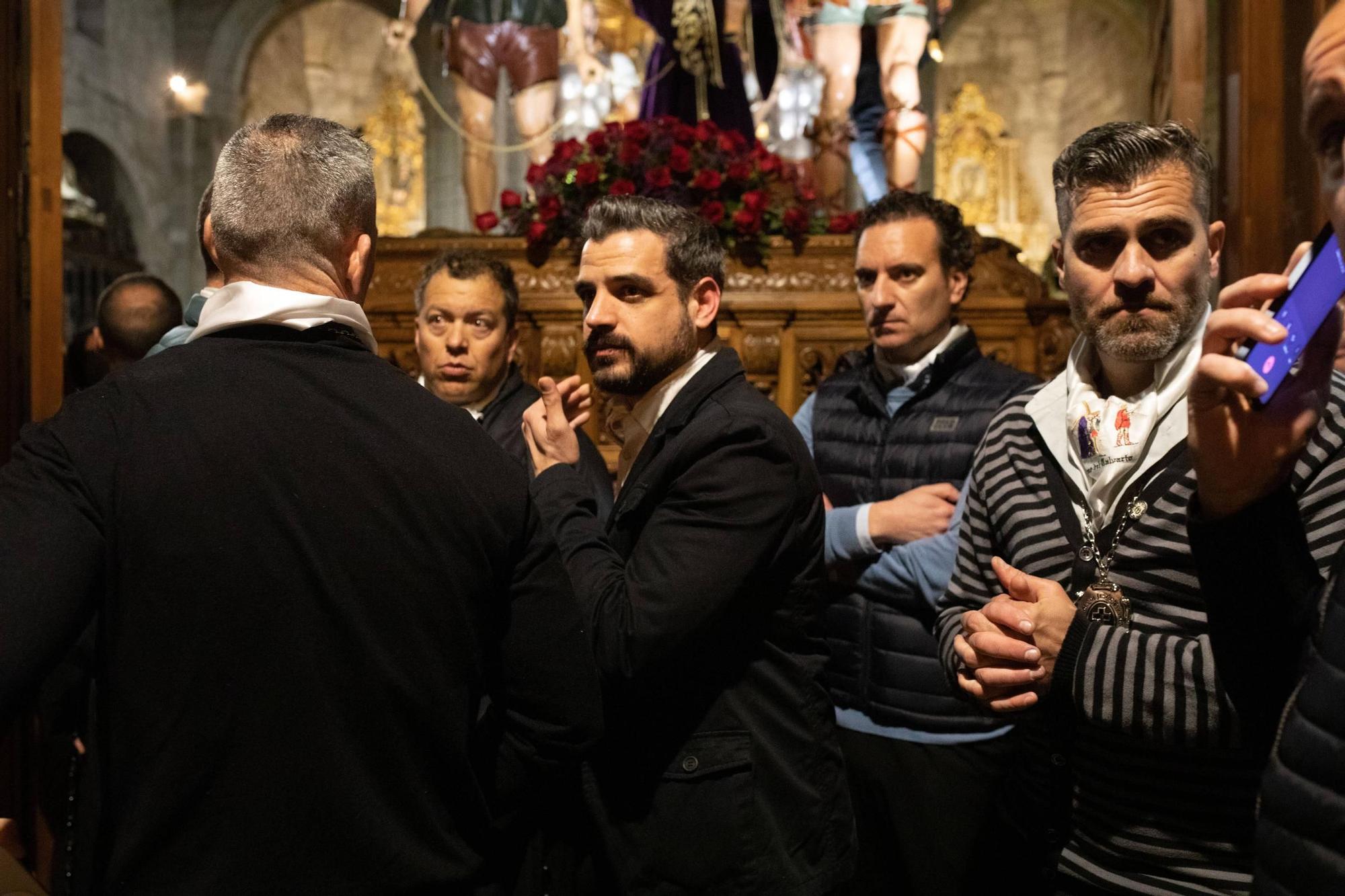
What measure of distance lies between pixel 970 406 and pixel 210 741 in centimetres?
180

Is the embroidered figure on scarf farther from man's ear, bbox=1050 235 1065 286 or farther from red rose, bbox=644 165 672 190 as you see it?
red rose, bbox=644 165 672 190

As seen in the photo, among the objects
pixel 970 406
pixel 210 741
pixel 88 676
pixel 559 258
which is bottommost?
pixel 88 676

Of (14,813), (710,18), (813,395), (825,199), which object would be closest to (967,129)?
(710,18)

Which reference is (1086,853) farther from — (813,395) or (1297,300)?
(813,395)

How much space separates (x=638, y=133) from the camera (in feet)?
13.9

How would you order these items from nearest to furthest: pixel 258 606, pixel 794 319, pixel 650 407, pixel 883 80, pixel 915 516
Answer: pixel 258 606
pixel 650 407
pixel 915 516
pixel 794 319
pixel 883 80

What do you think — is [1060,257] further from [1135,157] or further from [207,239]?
[207,239]

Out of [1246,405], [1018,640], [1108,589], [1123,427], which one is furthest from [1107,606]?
[1246,405]

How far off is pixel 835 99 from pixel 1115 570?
14.3 ft

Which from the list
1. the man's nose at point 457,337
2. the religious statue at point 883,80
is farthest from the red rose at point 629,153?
the man's nose at point 457,337

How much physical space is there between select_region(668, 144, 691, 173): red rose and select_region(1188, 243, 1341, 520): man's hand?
10.6ft

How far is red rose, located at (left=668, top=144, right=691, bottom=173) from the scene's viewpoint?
418 centimetres

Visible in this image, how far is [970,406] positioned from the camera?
2525 mm

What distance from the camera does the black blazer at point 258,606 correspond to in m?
1.27
